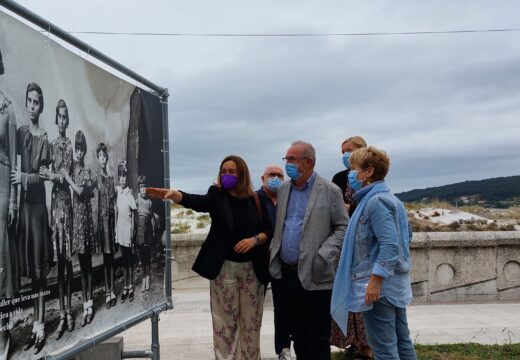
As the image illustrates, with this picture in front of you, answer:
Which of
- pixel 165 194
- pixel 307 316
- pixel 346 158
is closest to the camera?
pixel 165 194

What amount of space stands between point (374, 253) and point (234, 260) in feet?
4.18

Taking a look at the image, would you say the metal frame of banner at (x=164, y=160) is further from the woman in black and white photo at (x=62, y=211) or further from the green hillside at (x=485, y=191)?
the green hillside at (x=485, y=191)

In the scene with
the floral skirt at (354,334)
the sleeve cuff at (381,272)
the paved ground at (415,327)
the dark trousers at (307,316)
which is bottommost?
the paved ground at (415,327)

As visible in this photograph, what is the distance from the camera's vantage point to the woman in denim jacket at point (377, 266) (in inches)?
141

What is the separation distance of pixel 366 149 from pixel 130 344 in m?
3.62

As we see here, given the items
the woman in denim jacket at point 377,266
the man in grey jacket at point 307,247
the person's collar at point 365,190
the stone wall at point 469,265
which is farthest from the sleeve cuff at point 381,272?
the stone wall at point 469,265

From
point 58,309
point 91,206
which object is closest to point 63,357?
point 58,309

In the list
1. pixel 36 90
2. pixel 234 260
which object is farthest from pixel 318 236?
pixel 36 90

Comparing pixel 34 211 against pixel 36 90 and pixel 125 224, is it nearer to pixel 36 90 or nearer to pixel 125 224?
pixel 36 90

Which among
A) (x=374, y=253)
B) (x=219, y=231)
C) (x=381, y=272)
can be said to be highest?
(x=219, y=231)

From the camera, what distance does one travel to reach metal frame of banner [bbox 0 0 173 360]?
285 cm

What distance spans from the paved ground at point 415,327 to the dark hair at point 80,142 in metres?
2.83

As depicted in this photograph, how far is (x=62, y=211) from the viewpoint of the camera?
10.00 feet

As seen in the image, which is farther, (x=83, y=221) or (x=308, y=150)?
(x=308, y=150)
